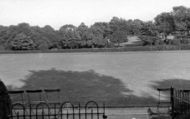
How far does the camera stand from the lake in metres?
14.7

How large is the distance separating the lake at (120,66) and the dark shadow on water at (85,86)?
0.57m

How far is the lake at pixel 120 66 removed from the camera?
48.3 feet

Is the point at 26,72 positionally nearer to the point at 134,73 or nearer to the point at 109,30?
the point at 134,73

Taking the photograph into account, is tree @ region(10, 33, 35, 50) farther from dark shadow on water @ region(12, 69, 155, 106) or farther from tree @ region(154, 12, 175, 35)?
tree @ region(154, 12, 175, 35)

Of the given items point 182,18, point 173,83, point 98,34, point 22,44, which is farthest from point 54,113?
point 182,18

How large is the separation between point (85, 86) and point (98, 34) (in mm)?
36811

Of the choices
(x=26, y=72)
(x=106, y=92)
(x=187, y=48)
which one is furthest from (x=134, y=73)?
(x=187, y=48)

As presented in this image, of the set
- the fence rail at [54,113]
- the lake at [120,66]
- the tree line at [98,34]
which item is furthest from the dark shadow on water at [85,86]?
the tree line at [98,34]

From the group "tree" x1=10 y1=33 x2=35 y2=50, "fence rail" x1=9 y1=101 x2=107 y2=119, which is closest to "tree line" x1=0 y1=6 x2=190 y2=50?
"tree" x1=10 y1=33 x2=35 y2=50

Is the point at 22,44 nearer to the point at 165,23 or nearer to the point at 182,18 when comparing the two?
the point at 165,23

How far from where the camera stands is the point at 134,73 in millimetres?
16078

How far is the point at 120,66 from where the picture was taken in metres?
18.1

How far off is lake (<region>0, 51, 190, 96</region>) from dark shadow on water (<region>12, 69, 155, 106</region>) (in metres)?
0.57

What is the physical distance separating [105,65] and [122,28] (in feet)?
144
